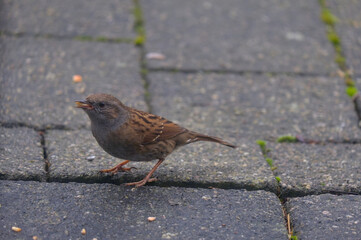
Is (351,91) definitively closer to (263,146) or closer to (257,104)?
(257,104)

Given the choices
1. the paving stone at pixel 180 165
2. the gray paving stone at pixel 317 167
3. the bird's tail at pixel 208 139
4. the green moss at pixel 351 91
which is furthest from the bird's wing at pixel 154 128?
the green moss at pixel 351 91

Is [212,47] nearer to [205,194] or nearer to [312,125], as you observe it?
[312,125]

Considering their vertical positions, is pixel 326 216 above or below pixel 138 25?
below

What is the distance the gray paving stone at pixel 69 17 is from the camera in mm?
6648

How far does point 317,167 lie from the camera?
4.57 meters

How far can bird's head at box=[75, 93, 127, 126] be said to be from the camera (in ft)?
13.8

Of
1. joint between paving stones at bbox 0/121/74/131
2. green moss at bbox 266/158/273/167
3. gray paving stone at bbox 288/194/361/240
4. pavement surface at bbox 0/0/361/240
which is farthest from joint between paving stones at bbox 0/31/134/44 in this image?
gray paving stone at bbox 288/194/361/240

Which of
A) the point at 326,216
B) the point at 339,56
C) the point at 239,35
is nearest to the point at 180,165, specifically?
the point at 326,216

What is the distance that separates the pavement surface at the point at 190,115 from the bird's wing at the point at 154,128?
0.27 metres

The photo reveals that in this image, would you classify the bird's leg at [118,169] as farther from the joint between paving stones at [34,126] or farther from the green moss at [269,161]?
the green moss at [269,161]

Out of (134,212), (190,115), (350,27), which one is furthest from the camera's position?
(350,27)

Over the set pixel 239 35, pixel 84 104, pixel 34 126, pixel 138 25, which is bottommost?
pixel 34 126

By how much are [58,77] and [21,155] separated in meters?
1.61

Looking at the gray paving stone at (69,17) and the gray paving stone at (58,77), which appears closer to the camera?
the gray paving stone at (58,77)
